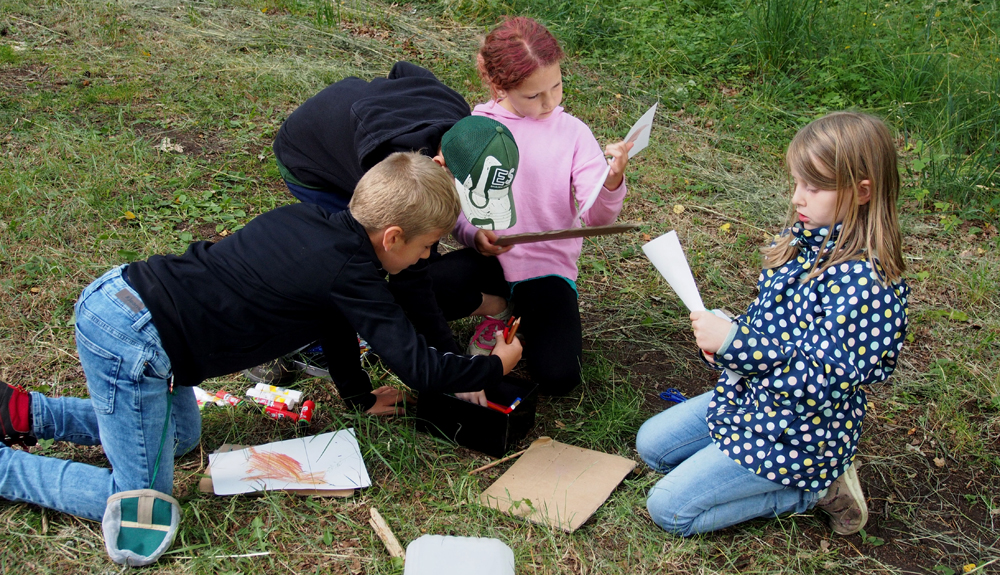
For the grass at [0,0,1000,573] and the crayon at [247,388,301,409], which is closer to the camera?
the grass at [0,0,1000,573]

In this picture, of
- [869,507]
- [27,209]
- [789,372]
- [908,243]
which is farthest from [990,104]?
[27,209]

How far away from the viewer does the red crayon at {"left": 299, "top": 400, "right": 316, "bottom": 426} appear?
2.52 metres

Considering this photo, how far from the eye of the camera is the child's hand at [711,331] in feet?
6.27

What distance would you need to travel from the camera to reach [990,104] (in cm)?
432

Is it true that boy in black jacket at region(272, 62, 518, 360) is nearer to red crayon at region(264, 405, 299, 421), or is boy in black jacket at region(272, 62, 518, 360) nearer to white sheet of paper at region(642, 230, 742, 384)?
red crayon at region(264, 405, 299, 421)

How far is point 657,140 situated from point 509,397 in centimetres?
264

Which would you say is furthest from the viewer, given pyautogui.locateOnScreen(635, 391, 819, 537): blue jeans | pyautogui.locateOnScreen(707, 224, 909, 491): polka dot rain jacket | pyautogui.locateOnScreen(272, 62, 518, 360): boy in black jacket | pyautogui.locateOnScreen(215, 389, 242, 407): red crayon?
pyautogui.locateOnScreen(215, 389, 242, 407): red crayon

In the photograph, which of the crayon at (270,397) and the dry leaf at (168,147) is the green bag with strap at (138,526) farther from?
the dry leaf at (168,147)

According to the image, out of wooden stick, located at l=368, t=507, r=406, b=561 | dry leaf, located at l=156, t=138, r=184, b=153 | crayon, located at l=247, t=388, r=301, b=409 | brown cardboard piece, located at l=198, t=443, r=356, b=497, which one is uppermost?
dry leaf, located at l=156, t=138, r=184, b=153

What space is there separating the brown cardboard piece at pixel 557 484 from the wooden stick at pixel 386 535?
0.97ft

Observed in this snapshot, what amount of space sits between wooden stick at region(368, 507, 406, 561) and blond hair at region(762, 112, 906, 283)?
135 centimetres

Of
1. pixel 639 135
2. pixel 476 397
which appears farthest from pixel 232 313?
pixel 639 135

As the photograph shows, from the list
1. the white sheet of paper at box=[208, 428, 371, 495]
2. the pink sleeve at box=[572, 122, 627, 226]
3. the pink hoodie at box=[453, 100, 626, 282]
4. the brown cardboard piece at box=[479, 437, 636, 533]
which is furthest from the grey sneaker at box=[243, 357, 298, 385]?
the pink sleeve at box=[572, 122, 627, 226]

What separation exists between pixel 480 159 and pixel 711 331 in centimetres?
87
